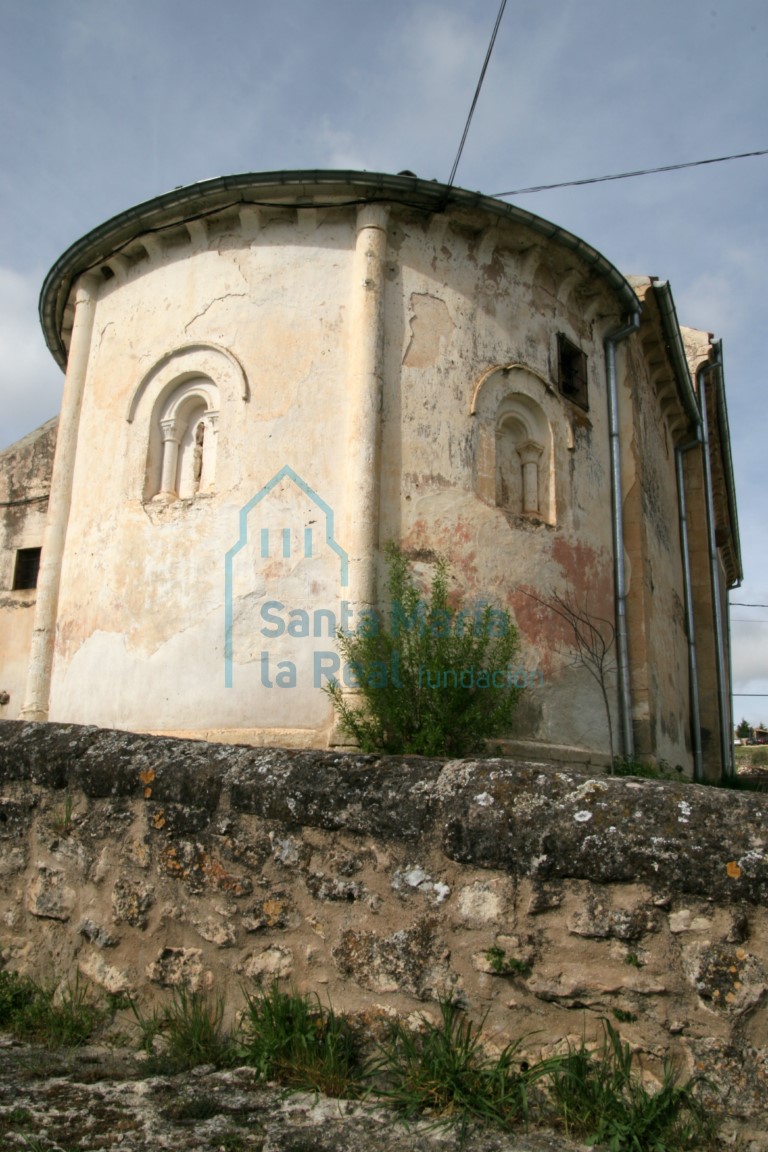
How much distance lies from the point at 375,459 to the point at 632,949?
686 centimetres

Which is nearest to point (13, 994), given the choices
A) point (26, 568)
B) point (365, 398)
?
point (365, 398)

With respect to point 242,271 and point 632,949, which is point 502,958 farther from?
point 242,271

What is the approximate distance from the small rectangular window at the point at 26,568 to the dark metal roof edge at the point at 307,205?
367 cm

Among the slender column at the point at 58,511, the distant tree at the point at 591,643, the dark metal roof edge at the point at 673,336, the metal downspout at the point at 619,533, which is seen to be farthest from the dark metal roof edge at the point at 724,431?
the slender column at the point at 58,511

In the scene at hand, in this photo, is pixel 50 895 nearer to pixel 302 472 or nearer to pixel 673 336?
pixel 302 472

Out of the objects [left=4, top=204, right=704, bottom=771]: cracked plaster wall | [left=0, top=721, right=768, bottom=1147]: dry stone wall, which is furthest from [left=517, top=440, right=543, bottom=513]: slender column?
[left=0, top=721, right=768, bottom=1147]: dry stone wall

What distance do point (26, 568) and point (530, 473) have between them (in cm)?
715

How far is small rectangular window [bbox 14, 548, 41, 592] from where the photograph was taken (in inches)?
491

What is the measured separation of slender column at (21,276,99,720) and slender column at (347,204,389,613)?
3638mm

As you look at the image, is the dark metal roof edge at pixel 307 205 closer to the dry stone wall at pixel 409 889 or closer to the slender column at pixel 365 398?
the slender column at pixel 365 398

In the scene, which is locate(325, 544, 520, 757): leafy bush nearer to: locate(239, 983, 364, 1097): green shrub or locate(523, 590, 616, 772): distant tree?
locate(523, 590, 616, 772): distant tree

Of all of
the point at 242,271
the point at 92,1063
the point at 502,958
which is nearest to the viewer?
the point at 502,958

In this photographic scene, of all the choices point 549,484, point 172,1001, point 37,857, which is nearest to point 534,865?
point 172,1001

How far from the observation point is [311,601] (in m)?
8.64
